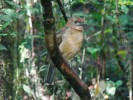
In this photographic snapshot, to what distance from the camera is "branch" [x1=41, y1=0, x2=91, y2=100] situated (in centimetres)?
257

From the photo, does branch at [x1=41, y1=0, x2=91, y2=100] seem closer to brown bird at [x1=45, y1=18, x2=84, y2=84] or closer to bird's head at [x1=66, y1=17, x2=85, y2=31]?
brown bird at [x1=45, y1=18, x2=84, y2=84]

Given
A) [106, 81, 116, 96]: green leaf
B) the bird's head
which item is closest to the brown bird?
the bird's head

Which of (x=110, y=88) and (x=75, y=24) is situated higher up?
(x=75, y=24)

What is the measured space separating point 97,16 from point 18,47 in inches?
73.8

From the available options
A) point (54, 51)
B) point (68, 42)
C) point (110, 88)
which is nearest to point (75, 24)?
point (68, 42)

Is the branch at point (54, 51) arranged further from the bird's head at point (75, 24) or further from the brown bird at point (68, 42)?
the bird's head at point (75, 24)

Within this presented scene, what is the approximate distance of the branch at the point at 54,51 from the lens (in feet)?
8.42

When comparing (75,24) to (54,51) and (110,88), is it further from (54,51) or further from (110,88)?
(54,51)

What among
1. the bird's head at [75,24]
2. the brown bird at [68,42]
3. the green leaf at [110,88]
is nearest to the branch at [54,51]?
the brown bird at [68,42]

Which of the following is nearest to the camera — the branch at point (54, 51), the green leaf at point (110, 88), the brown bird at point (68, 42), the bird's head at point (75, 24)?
the branch at point (54, 51)

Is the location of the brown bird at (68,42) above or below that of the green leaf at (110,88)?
above

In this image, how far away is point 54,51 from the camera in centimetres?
281

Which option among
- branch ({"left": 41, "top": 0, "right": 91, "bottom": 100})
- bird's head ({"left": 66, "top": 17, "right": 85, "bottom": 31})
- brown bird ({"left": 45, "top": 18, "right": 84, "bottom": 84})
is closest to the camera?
branch ({"left": 41, "top": 0, "right": 91, "bottom": 100})

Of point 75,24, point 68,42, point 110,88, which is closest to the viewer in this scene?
point 68,42
